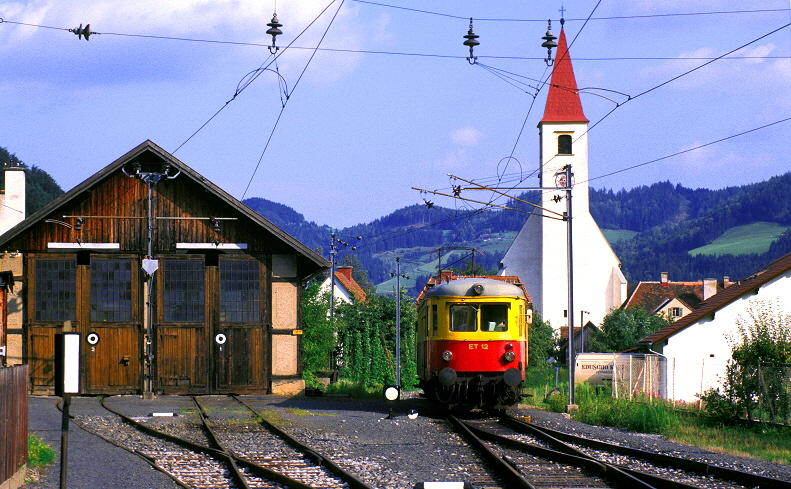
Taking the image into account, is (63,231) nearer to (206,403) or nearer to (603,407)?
(206,403)

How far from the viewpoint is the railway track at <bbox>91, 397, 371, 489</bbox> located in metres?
11.4

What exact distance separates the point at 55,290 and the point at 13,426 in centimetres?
1831

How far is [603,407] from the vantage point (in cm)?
2073

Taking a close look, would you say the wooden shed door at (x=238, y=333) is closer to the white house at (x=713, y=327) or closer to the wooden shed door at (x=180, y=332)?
the wooden shed door at (x=180, y=332)

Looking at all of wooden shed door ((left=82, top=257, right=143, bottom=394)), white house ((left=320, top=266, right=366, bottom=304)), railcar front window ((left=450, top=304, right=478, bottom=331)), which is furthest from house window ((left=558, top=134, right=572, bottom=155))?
railcar front window ((left=450, top=304, right=478, bottom=331))

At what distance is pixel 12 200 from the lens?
44.7 m

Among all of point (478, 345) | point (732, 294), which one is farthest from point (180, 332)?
point (732, 294)

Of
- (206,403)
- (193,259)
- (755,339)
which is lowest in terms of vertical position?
(206,403)

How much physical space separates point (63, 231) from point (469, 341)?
45.3ft

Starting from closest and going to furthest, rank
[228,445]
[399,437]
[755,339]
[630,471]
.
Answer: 1. [630,471]
2. [228,445]
3. [399,437]
4. [755,339]

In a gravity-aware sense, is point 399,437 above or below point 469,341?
below

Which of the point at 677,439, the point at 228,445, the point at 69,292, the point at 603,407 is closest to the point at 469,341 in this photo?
the point at 603,407

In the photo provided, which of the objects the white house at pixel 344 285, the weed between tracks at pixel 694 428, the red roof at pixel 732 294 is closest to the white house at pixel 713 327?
the red roof at pixel 732 294

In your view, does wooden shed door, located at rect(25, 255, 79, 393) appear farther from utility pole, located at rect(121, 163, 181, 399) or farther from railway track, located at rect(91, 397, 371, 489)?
railway track, located at rect(91, 397, 371, 489)
